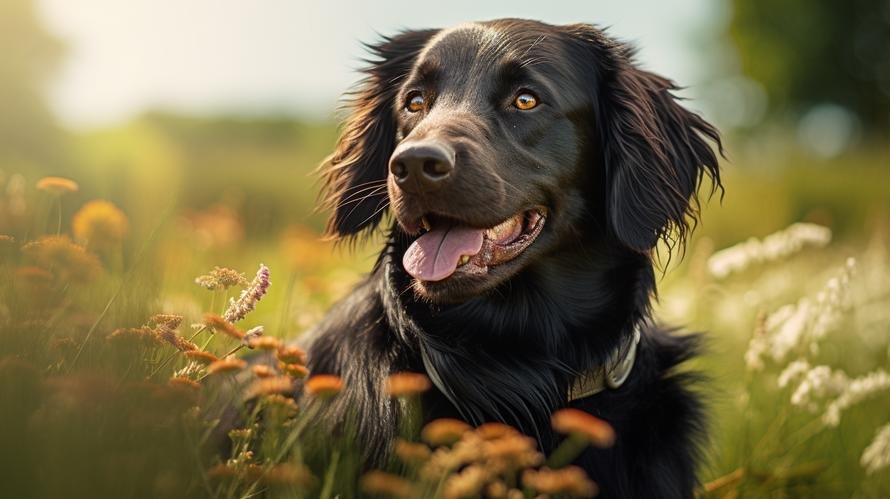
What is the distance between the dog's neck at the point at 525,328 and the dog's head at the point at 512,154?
0.43 ft

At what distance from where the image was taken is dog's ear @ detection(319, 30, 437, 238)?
3.47 metres

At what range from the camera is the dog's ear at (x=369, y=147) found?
347 centimetres

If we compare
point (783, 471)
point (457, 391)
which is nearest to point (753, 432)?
point (783, 471)

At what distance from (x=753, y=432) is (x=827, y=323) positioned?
3.54ft

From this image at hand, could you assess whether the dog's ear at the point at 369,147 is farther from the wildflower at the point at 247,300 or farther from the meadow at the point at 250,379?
the wildflower at the point at 247,300

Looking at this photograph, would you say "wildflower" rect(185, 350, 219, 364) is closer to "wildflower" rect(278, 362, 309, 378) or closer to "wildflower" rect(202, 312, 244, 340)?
"wildflower" rect(202, 312, 244, 340)

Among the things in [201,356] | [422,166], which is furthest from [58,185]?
[422,166]

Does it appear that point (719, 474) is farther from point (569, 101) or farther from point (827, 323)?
point (569, 101)

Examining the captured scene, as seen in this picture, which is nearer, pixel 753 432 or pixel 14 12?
pixel 753 432

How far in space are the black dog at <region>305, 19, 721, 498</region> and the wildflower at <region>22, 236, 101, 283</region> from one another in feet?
→ 2.89

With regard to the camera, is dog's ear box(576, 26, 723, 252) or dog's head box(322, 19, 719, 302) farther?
dog's ear box(576, 26, 723, 252)

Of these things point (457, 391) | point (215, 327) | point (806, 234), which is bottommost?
point (457, 391)

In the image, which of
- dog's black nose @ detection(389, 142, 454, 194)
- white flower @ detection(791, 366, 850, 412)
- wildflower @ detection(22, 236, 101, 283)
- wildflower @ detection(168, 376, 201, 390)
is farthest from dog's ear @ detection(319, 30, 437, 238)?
white flower @ detection(791, 366, 850, 412)

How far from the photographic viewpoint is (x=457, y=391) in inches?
111
